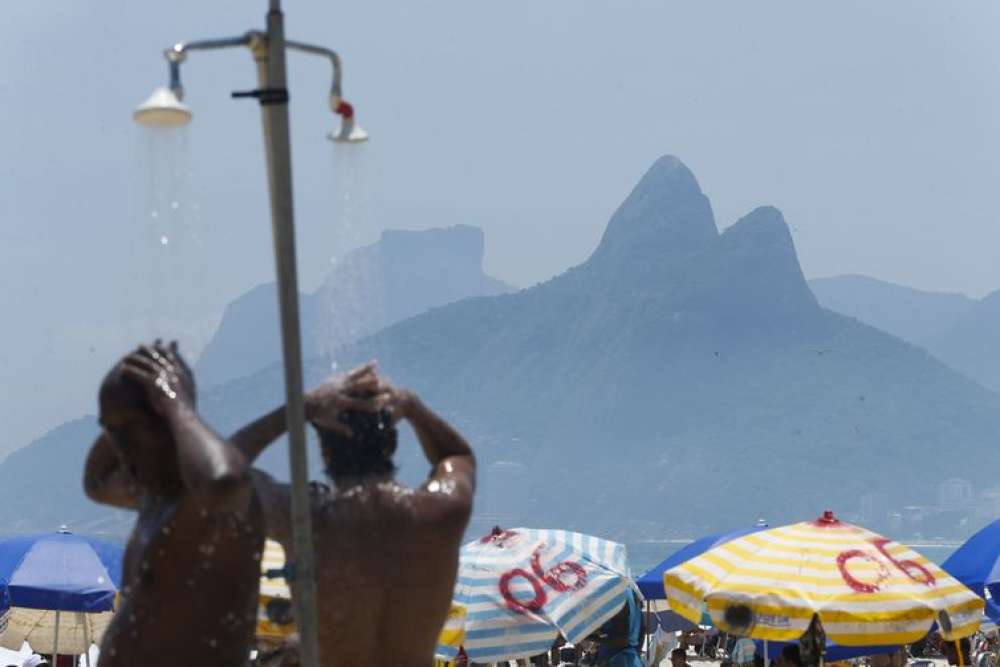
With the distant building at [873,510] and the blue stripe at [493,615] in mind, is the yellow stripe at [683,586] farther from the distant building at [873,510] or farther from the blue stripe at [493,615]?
the distant building at [873,510]

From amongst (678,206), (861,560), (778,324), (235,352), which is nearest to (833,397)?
(778,324)

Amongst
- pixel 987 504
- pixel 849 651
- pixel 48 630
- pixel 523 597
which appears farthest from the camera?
pixel 987 504

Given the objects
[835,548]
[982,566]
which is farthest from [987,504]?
[835,548]

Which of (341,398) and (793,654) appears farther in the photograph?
(793,654)

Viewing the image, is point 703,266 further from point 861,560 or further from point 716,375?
point 861,560

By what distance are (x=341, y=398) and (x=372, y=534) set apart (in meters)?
0.38

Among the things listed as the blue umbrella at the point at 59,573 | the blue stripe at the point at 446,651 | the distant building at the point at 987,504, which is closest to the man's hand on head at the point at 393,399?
the blue stripe at the point at 446,651

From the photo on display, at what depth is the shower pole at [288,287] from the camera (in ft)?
12.8

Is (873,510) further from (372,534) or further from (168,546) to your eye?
(168,546)

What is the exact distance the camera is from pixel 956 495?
545 feet

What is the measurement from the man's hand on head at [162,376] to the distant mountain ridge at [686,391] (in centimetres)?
15464

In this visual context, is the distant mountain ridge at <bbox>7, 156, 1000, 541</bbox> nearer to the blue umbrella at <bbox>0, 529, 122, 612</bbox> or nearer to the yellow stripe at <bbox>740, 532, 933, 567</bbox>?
the blue umbrella at <bbox>0, 529, 122, 612</bbox>

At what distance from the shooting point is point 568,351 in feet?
587

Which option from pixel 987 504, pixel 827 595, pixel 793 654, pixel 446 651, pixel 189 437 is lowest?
pixel 987 504
